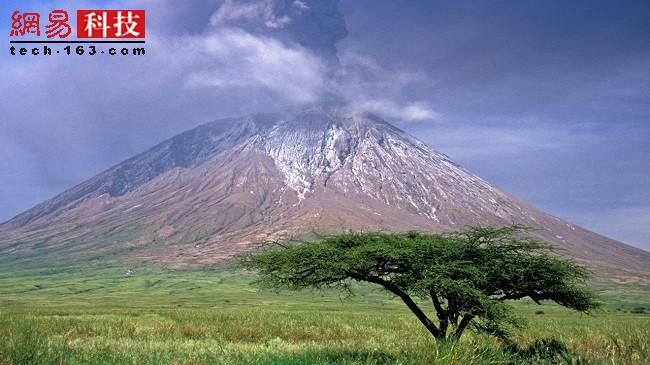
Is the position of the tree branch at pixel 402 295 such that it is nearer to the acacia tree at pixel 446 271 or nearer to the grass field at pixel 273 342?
the acacia tree at pixel 446 271

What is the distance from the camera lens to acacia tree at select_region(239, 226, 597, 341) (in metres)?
15.9

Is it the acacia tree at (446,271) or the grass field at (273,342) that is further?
the acacia tree at (446,271)

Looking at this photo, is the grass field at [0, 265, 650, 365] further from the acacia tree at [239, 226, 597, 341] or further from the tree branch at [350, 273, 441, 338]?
the acacia tree at [239, 226, 597, 341]

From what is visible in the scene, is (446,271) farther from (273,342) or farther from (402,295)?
(273,342)

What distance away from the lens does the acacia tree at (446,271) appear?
15.9m

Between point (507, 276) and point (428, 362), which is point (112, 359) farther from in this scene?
point (507, 276)

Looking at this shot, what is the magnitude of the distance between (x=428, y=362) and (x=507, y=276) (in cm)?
585

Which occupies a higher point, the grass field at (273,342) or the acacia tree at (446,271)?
the acacia tree at (446,271)

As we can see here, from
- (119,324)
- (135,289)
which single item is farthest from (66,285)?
(119,324)

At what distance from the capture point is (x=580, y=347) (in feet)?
67.9

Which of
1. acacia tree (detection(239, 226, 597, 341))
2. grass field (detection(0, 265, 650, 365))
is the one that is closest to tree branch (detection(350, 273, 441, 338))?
acacia tree (detection(239, 226, 597, 341))

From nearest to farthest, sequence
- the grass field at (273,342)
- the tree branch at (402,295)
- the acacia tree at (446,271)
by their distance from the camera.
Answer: the grass field at (273,342) < the acacia tree at (446,271) < the tree branch at (402,295)

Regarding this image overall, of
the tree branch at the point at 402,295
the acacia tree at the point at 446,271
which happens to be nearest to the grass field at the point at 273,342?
the tree branch at the point at 402,295

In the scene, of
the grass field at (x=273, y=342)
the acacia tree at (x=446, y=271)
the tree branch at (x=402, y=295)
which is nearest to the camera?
the grass field at (x=273, y=342)
